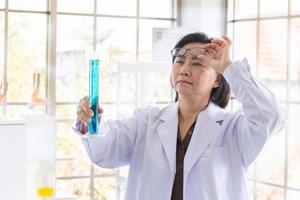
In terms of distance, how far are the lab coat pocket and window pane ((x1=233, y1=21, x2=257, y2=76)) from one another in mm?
2030

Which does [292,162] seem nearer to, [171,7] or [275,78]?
[275,78]

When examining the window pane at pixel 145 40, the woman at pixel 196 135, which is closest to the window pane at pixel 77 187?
the window pane at pixel 145 40

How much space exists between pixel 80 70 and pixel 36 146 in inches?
28.0

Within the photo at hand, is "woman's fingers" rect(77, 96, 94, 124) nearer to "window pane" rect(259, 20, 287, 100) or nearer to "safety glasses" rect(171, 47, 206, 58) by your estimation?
"safety glasses" rect(171, 47, 206, 58)

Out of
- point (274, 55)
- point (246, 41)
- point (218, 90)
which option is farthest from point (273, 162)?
point (218, 90)

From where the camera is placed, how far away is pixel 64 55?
3.82 m

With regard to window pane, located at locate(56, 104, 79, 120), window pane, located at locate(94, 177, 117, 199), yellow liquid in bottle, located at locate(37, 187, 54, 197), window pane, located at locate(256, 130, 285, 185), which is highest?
window pane, located at locate(56, 104, 79, 120)

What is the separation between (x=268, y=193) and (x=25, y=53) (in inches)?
76.0

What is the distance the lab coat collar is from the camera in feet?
5.89

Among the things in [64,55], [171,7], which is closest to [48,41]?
[64,55]

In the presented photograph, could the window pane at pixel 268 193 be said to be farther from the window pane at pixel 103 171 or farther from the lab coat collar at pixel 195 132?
the lab coat collar at pixel 195 132

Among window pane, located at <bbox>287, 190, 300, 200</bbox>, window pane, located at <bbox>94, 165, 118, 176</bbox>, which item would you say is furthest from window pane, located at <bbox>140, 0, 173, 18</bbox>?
window pane, located at <bbox>287, 190, 300, 200</bbox>

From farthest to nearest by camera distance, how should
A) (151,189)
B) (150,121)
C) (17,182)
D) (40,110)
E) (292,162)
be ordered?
(40,110) → (292,162) → (17,182) → (150,121) → (151,189)

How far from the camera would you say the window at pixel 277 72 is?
3428mm
